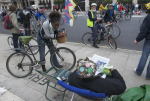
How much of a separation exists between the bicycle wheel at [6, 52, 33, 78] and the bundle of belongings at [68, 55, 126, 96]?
165 centimetres

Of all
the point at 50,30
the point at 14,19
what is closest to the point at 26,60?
the point at 50,30

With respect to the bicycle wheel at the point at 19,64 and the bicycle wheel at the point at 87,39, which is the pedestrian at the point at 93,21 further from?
A: the bicycle wheel at the point at 19,64

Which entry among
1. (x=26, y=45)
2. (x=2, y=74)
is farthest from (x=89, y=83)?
(x=2, y=74)

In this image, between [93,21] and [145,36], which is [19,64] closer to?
[145,36]

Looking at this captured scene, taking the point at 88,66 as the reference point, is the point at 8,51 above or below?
below

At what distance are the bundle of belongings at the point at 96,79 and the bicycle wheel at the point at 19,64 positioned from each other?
65.1 inches

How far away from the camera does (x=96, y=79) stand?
244cm

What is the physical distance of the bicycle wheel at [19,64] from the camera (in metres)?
3.81

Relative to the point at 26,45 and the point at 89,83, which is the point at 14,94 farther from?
the point at 89,83

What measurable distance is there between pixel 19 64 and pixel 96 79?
2.21m

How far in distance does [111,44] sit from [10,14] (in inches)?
142

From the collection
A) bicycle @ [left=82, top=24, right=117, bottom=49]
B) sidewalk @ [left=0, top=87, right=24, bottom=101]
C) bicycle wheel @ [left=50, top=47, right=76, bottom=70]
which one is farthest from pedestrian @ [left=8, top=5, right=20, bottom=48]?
bicycle @ [left=82, top=24, right=117, bottom=49]

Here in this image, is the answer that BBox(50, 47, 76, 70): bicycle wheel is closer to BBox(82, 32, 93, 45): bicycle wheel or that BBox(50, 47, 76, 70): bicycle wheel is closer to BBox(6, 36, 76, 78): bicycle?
BBox(6, 36, 76, 78): bicycle

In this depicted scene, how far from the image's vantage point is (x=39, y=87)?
3.49 meters
